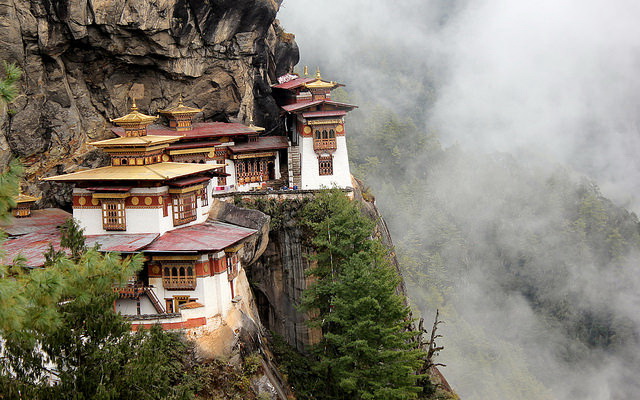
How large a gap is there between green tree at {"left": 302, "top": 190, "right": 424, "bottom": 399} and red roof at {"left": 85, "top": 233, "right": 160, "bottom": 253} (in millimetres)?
6007

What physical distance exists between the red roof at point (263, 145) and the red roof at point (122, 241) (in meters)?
9.77

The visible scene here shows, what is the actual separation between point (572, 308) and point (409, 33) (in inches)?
2114

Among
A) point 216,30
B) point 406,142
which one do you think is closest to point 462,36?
point 406,142

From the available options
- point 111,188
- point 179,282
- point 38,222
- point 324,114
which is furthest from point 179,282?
point 324,114

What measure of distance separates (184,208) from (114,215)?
2284 millimetres

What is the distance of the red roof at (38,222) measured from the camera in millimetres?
23233

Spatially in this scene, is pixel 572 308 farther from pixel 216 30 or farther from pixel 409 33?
pixel 409 33

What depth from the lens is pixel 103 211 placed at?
22.5 meters

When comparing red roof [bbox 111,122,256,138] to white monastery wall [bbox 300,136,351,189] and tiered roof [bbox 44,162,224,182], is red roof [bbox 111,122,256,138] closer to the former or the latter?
white monastery wall [bbox 300,136,351,189]

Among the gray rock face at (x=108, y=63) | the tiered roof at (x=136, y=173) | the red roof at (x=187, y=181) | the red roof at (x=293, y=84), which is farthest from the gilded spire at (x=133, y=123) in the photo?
the red roof at (x=293, y=84)

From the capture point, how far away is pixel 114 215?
2236 centimetres

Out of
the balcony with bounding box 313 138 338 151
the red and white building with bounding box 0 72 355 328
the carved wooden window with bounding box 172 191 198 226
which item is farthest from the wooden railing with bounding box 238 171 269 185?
the carved wooden window with bounding box 172 191 198 226

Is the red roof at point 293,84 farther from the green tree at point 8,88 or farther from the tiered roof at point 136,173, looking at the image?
the green tree at point 8,88

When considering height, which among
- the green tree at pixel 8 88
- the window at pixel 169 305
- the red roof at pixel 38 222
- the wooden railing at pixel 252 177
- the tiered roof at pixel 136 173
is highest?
the green tree at pixel 8 88
